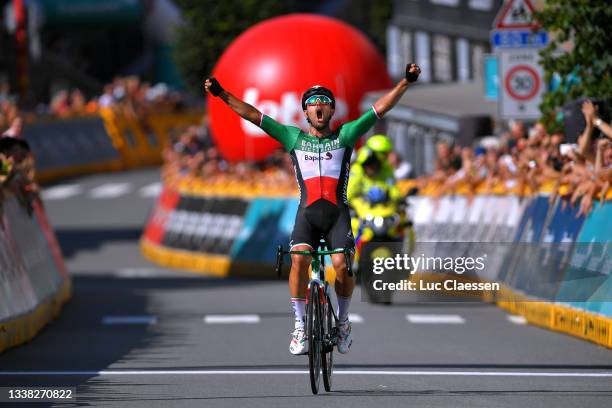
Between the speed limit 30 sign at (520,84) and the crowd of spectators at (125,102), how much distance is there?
3052 centimetres

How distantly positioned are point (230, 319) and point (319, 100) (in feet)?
22.0

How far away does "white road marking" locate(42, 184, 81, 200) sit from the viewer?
46.8 metres

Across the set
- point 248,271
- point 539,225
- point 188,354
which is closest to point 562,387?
point 188,354

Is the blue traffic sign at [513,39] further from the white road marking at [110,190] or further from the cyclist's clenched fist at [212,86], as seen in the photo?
the white road marking at [110,190]

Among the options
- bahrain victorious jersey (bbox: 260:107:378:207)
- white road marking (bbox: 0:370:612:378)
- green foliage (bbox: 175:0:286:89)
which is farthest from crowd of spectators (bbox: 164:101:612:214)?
green foliage (bbox: 175:0:286:89)

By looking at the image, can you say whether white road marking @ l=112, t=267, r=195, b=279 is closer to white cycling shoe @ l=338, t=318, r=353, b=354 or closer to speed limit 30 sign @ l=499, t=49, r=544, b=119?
speed limit 30 sign @ l=499, t=49, r=544, b=119

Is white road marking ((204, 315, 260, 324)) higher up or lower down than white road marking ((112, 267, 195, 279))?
higher up

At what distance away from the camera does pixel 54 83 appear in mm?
Answer: 66750

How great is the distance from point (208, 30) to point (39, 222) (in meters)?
31.7

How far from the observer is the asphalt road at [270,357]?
13.0m

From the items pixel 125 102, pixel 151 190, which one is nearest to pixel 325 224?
pixel 151 190

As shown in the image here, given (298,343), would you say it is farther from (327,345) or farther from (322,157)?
(322,157)

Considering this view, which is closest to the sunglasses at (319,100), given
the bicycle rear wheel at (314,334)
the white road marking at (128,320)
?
the bicycle rear wheel at (314,334)

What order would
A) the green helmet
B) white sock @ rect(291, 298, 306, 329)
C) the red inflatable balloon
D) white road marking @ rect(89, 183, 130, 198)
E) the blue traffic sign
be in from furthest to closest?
white road marking @ rect(89, 183, 130, 198), the red inflatable balloon, the blue traffic sign, the green helmet, white sock @ rect(291, 298, 306, 329)
